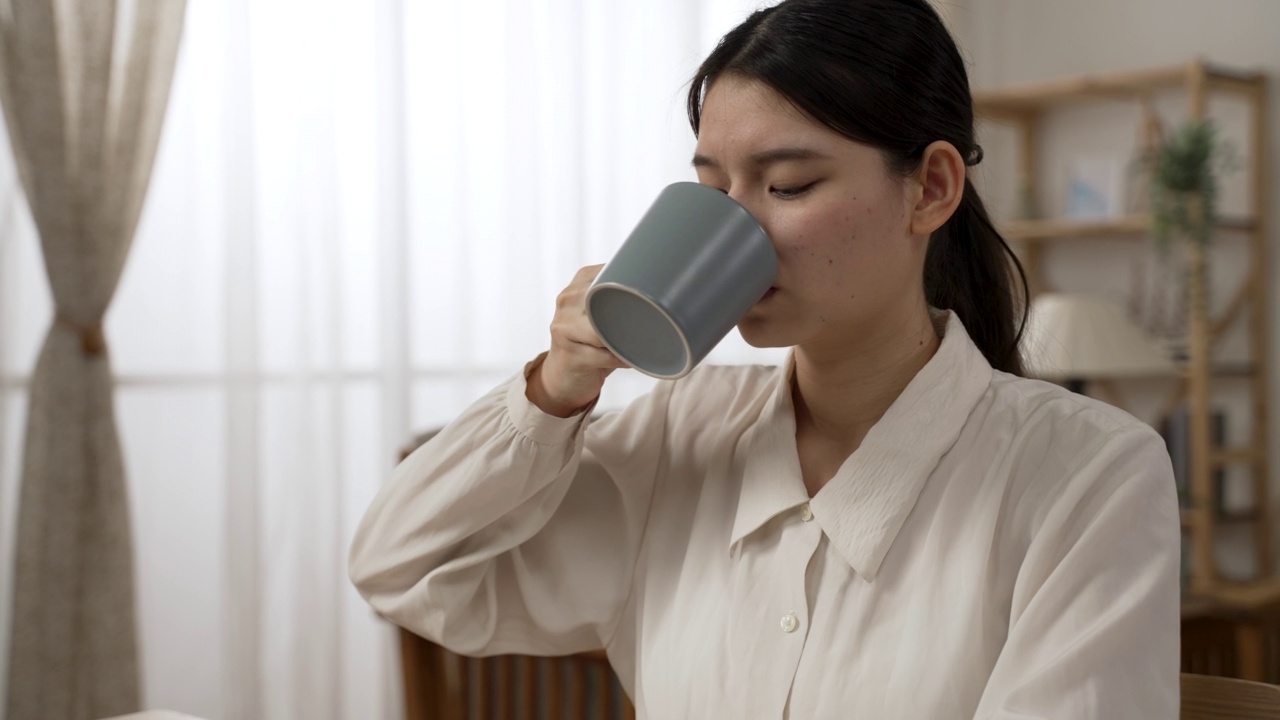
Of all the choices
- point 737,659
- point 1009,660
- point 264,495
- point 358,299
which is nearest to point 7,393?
point 264,495

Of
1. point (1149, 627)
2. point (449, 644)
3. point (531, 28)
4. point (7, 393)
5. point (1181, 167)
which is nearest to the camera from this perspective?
point (1149, 627)

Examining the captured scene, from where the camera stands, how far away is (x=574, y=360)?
103 centimetres

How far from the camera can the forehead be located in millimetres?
966

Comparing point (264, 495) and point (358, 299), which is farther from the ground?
point (358, 299)

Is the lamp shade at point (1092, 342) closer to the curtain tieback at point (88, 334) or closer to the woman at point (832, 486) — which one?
the woman at point (832, 486)

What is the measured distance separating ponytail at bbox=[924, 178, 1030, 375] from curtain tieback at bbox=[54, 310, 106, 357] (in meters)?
1.76

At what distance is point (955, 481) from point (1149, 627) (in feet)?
0.64

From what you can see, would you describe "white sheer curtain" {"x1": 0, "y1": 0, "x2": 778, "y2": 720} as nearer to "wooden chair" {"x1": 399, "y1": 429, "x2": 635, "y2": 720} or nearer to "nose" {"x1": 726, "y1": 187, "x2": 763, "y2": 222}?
"wooden chair" {"x1": 399, "y1": 429, "x2": 635, "y2": 720}

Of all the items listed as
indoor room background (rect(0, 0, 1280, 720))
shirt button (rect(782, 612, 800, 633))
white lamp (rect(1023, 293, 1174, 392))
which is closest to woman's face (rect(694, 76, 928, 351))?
shirt button (rect(782, 612, 800, 633))

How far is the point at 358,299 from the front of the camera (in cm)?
299

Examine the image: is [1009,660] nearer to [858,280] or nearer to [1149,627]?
[1149,627]

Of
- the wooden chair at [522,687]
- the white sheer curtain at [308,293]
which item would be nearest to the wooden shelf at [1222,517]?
the white sheer curtain at [308,293]

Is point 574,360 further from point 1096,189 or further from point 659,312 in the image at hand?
point 1096,189

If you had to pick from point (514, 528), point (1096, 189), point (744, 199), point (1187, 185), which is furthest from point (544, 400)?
point (1096, 189)
